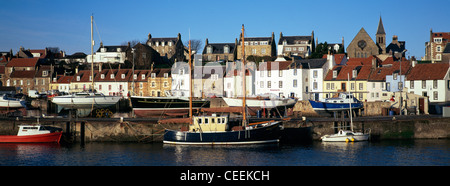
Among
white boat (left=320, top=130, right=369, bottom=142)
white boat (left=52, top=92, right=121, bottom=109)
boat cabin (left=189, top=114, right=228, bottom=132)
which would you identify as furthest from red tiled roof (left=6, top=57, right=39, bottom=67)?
white boat (left=320, top=130, right=369, bottom=142)

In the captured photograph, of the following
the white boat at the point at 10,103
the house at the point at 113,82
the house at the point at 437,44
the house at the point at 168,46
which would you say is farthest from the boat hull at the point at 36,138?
the house at the point at 437,44

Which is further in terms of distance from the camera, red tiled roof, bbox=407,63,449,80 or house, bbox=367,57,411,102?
house, bbox=367,57,411,102

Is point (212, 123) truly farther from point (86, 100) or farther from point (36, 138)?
point (86, 100)

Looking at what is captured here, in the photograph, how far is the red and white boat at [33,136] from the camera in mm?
42906

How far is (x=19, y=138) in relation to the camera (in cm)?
4300

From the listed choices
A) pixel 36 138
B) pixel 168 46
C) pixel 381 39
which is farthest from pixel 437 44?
pixel 36 138

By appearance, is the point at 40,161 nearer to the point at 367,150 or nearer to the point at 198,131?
the point at 198,131

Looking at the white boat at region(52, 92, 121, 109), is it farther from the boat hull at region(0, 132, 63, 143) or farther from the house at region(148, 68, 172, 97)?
the boat hull at region(0, 132, 63, 143)

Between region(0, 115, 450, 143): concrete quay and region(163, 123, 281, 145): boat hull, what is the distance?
99.6 inches

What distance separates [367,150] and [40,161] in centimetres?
2479

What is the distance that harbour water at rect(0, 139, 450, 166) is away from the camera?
107ft

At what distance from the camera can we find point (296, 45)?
110625 millimetres

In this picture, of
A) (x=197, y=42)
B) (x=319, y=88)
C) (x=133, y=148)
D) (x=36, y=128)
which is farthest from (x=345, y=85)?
(x=197, y=42)

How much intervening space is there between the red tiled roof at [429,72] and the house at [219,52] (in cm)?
5488
